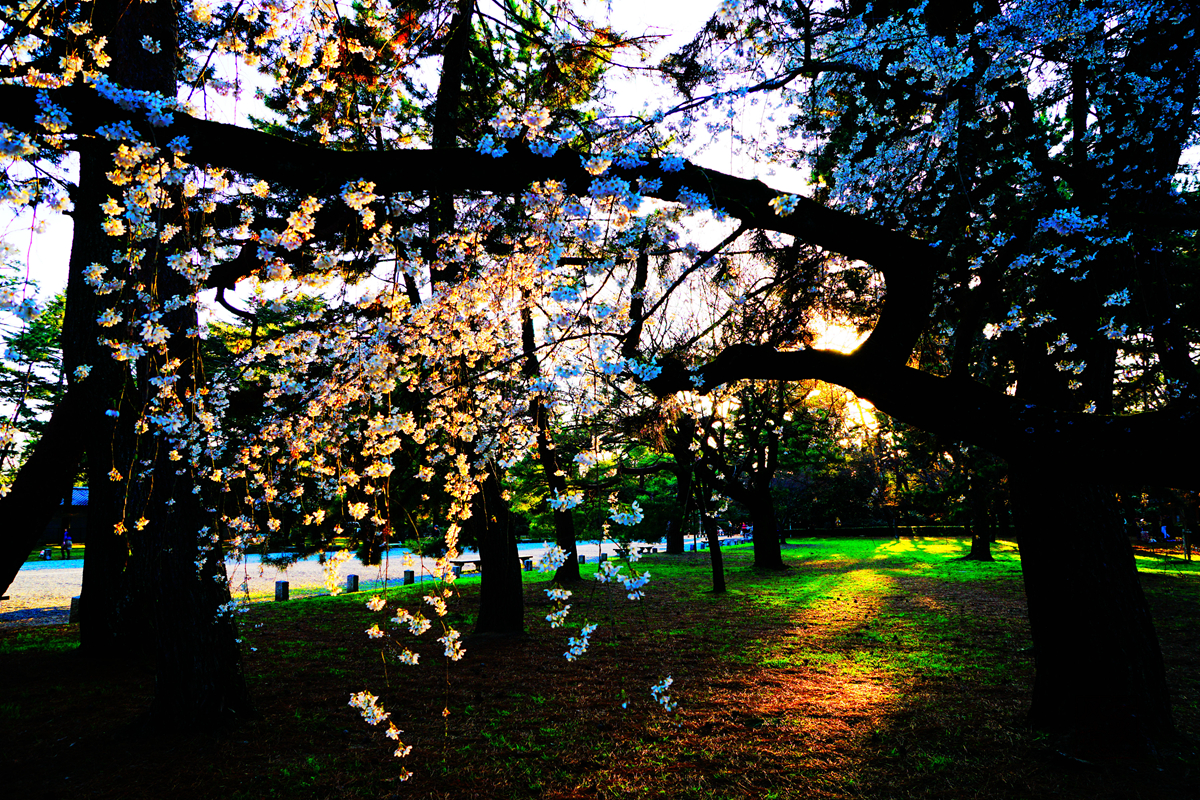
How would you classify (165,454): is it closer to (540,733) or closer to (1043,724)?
(540,733)

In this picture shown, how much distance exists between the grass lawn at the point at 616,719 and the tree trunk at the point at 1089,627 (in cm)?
26

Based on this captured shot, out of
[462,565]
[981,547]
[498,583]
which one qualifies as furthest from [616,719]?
[981,547]

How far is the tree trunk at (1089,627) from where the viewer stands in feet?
15.0

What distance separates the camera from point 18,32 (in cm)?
333

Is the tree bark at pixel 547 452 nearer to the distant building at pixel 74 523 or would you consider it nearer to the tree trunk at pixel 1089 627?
the tree trunk at pixel 1089 627

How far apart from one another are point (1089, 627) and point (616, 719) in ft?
13.9

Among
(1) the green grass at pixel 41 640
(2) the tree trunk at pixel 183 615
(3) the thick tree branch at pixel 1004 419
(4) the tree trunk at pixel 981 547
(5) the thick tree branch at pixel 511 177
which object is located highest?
(5) the thick tree branch at pixel 511 177

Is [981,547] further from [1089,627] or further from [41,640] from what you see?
[41,640]

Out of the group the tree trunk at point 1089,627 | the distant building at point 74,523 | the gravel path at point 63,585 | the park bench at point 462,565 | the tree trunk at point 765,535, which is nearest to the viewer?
the tree trunk at point 1089,627

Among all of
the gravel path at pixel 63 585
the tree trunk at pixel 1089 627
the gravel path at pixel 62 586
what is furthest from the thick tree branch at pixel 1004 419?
the gravel path at pixel 62 586

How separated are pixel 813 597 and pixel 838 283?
952 centimetres

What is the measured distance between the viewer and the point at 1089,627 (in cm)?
469

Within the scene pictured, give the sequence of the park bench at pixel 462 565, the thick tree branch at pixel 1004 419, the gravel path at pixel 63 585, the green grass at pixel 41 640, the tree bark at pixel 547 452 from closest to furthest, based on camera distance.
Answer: the thick tree branch at pixel 1004 419 → the tree bark at pixel 547 452 → the green grass at pixel 41 640 → the gravel path at pixel 63 585 → the park bench at pixel 462 565

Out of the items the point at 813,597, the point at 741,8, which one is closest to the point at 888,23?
the point at 741,8
